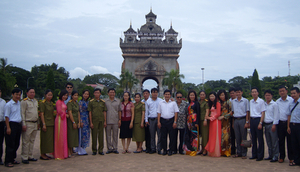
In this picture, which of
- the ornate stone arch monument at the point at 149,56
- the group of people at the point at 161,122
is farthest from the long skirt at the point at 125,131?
the ornate stone arch monument at the point at 149,56

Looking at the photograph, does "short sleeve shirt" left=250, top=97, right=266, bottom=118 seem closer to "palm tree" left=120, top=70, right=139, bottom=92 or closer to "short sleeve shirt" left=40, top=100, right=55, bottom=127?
"short sleeve shirt" left=40, top=100, right=55, bottom=127

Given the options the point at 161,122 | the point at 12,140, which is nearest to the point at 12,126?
the point at 12,140

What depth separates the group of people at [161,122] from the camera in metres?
6.24

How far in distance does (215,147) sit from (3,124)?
5429 mm

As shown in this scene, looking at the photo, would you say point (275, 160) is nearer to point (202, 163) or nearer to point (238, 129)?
point (238, 129)

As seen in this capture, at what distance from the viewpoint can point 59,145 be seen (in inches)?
268

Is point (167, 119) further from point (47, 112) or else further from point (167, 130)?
point (47, 112)

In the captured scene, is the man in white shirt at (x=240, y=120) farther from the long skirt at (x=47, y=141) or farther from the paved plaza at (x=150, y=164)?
the long skirt at (x=47, y=141)

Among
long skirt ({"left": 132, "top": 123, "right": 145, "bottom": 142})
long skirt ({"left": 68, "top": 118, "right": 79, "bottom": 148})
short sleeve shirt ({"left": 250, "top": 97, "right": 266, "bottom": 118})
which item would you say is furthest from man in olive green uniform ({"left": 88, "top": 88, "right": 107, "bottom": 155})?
short sleeve shirt ({"left": 250, "top": 97, "right": 266, "bottom": 118})

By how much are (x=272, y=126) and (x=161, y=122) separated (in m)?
2.91

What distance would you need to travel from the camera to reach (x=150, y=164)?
6113 millimetres

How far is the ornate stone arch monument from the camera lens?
3825 centimetres

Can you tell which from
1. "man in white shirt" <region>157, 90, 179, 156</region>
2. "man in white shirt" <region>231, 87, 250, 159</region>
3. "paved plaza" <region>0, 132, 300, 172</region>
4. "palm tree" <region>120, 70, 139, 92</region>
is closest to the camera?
"paved plaza" <region>0, 132, 300, 172</region>

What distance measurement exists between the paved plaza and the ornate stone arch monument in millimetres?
30894
